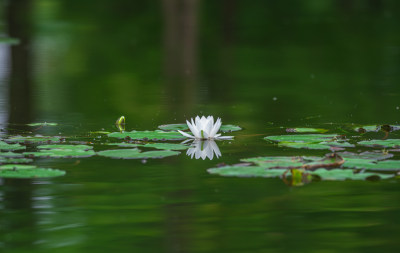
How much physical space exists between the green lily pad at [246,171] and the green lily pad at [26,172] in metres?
0.71

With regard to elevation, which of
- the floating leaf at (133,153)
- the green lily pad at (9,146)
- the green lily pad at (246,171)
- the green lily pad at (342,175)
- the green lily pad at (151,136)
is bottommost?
the green lily pad at (342,175)

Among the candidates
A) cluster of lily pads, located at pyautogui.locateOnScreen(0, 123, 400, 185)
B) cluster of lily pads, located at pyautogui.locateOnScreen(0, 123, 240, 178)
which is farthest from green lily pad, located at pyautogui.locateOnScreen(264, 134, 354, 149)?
cluster of lily pads, located at pyautogui.locateOnScreen(0, 123, 240, 178)

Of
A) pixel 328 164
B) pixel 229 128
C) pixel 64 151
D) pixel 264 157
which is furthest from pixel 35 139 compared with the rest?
pixel 328 164

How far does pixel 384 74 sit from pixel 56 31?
352 inches

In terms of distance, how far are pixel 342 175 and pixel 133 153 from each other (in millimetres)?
1130

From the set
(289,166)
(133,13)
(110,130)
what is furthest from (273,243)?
(133,13)

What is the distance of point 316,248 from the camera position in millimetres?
2900

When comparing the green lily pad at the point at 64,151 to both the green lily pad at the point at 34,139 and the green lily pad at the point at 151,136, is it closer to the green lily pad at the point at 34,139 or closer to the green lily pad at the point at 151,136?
the green lily pad at the point at 34,139

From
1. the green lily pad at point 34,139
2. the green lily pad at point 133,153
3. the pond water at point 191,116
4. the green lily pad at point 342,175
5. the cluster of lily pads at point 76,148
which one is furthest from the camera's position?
the green lily pad at point 34,139

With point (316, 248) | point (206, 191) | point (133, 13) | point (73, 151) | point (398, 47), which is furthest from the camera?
point (133, 13)

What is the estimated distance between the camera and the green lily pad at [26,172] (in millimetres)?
3919

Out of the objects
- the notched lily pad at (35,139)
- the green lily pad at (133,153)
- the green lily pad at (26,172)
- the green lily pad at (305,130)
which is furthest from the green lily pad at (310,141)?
the green lily pad at (26,172)

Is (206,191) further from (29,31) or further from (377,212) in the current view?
(29,31)

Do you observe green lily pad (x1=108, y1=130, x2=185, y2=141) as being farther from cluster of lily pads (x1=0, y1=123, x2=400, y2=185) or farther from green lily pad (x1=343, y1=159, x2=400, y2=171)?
green lily pad (x1=343, y1=159, x2=400, y2=171)
